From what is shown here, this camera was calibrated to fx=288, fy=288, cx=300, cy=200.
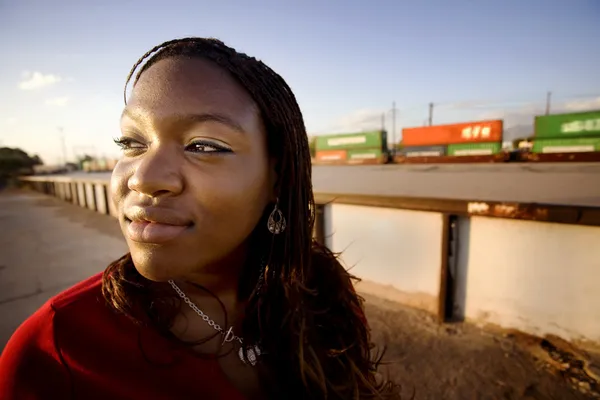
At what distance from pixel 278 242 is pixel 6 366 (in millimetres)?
885

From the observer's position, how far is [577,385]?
116 inches

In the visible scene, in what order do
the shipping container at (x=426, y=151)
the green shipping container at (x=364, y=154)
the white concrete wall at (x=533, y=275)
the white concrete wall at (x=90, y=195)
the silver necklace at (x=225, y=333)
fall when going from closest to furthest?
the silver necklace at (x=225, y=333)
the white concrete wall at (x=533, y=275)
the white concrete wall at (x=90, y=195)
the shipping container at (x=426, y=151)
the green shipping container at (x=364, y=154)

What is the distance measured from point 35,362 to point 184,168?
2.18ft

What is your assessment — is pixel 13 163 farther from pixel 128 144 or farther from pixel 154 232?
pixel 154 232

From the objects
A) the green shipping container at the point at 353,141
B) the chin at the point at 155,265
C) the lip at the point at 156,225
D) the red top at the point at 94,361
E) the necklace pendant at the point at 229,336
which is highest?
the green shipping container at the point at 353,141

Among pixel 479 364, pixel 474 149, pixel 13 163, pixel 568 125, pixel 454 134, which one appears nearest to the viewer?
pixel 479 364

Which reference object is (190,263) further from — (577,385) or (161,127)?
(577,385)

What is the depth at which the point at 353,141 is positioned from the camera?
82.6 ft

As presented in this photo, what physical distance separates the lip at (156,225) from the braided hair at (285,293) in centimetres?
27

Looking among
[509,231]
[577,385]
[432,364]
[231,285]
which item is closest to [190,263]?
[231,285]

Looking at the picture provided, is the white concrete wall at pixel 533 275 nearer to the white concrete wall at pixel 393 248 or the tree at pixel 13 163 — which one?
→ the white concrete wall at pixel 393 248

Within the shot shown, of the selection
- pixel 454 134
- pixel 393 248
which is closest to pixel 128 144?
pixel 393 248

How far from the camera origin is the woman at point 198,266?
33.6 inches

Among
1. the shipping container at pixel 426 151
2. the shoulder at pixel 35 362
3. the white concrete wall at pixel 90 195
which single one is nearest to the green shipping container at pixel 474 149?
the shipping container at pixel 426 151
